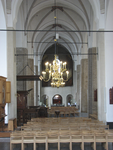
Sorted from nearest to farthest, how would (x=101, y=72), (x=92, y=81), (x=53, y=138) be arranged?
(x=53, y=138) → (x=101, y=72) → (x=92, y=81)

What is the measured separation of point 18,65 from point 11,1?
19.2 feet

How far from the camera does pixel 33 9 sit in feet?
58.0

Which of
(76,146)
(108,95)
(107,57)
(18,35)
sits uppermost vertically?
(18,35)

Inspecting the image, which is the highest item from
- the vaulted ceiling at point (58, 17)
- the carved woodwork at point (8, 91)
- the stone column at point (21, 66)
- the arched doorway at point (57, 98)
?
the vaulted ceiling at point (58, 17)

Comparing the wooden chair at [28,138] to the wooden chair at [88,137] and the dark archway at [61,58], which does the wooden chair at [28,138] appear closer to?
the wooden chair at [88,137]

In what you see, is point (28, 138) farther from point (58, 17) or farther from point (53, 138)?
point (58, 17)

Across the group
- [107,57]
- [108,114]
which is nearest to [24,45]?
[107,57]

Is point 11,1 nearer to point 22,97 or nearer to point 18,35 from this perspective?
point 18,35

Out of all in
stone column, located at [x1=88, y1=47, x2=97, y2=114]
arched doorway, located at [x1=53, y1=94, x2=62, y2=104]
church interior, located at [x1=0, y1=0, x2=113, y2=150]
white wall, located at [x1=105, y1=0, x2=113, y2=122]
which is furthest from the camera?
arched doorway, located at [x1=53, y1=94, x2=62, y2=104]

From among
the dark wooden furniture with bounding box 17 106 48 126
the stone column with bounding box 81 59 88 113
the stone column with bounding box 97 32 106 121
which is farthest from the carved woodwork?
the stone column with bounding box 81 59 88 113

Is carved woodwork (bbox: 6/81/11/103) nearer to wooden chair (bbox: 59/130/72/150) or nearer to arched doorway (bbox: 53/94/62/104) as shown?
wooden chair (bbox: 59/130/72/150)

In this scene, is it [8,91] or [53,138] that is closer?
[53,138]

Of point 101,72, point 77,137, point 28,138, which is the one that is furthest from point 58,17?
point 28,138

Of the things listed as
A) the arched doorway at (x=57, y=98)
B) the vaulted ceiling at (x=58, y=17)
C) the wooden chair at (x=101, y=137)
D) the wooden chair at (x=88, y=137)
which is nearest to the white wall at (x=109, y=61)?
the vaulted ceiling at (x=58, y=17)
